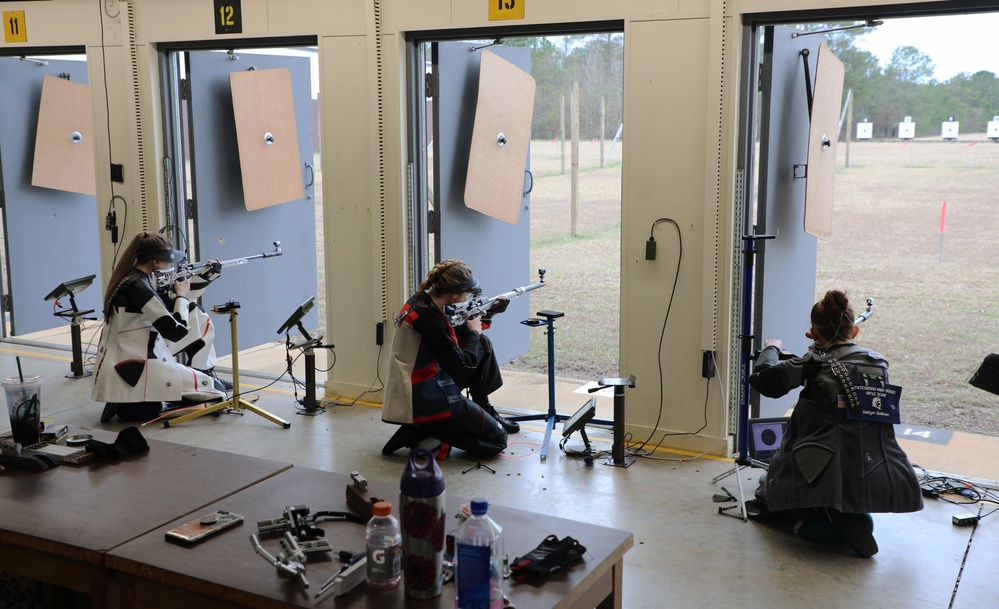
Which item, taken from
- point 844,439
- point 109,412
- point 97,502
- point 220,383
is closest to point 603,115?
point 220,383

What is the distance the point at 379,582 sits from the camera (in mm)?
1987

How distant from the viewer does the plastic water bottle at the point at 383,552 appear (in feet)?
6.52

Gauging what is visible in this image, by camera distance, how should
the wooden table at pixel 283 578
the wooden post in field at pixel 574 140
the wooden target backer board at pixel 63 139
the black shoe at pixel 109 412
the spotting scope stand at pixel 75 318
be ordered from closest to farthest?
1. the wooden table at pixel 283 578
2. the black shoe at pixel 109 412
3. the spotting scope stand at pixel 75 318
4. the wooden target backer board at pixel 63 139
5. the wooden post in field at pixel 574 140

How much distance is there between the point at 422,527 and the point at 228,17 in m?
5.12

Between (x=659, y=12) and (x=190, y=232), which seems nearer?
(x=659, y=12)

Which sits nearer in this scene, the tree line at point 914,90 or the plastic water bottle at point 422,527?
the plastic water bottle at point 422,527

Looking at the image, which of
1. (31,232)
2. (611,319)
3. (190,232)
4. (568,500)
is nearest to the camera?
(568,500)

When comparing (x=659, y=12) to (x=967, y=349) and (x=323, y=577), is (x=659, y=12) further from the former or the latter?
(x=967, y=349)

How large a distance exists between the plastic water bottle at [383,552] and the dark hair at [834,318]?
2.44 meters

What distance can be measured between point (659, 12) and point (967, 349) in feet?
16.9

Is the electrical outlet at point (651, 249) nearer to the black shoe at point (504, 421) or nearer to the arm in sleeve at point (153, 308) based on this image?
the black shoe at point (504, 421)

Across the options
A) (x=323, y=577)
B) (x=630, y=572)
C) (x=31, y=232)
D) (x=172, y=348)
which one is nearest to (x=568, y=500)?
(x=630, y=572)

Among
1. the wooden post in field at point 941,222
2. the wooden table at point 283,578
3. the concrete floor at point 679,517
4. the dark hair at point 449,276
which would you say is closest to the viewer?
the wooden table at point 283,578

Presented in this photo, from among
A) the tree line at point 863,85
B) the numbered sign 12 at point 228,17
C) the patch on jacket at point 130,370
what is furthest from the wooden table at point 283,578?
the numbered sign 12 at point 228,17
